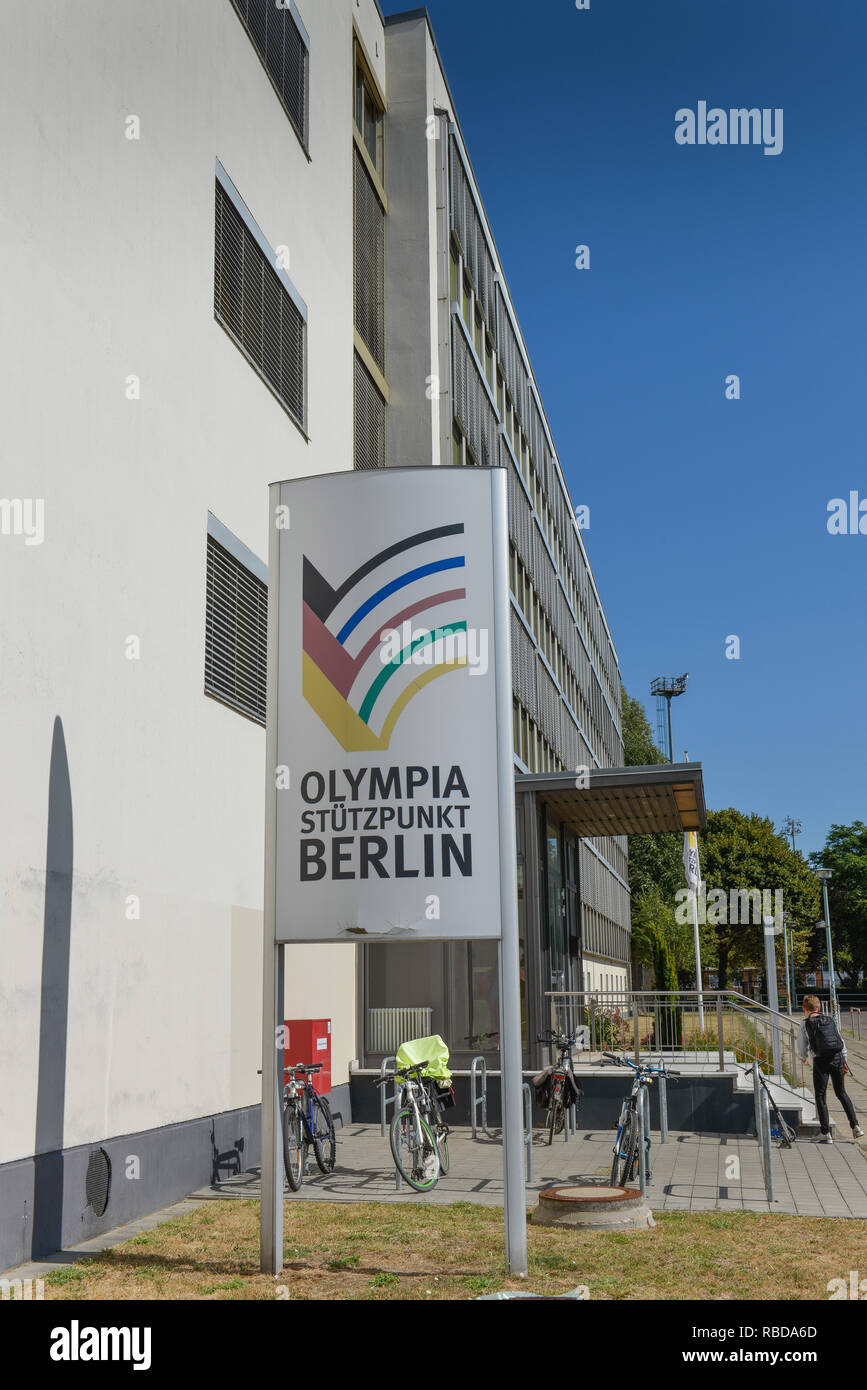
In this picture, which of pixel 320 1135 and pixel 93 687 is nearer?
pixel 93 687

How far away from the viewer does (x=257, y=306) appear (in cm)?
1431

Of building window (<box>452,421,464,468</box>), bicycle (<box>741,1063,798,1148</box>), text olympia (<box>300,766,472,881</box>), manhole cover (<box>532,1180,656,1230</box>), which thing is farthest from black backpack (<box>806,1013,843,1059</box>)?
building window (<box>452,421,464,468</box>)

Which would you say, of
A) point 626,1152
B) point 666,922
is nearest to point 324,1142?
point 626,1152

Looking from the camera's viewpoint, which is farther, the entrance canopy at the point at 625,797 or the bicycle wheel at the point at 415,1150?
the entrance canopy at the point at 625,797

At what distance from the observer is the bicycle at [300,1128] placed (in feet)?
35.7

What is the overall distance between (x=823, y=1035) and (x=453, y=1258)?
8.11m

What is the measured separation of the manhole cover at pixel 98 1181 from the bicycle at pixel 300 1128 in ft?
6.26

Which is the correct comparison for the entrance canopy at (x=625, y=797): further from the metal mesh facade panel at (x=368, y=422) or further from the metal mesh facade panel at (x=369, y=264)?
the metal mesh facade panel at (x=369, y=264)

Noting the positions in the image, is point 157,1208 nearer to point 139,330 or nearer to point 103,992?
point 103,992

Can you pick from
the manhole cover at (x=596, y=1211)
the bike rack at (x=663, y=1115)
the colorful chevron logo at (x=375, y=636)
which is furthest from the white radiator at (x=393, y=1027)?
the colorful chevron logo at (x=375, y=636)

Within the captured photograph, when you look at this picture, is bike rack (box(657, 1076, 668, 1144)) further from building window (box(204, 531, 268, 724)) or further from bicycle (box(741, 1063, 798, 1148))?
building window (box(204, 531, 268, 724))

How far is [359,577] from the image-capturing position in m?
8.01
